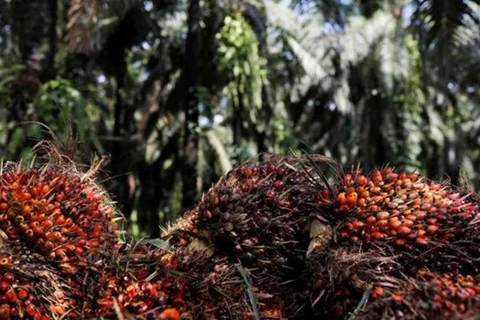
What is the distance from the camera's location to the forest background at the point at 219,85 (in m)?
8.20

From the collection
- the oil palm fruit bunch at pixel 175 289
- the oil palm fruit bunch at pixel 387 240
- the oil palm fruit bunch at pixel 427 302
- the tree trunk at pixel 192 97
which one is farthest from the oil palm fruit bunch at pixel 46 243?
the tree trunk at pixel 192 97

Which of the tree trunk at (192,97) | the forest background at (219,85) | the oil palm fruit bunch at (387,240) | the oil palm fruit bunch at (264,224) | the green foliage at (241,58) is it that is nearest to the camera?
the oil palm fruit bunch at (387,240)

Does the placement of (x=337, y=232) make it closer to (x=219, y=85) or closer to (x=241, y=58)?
(x=241, y=58)

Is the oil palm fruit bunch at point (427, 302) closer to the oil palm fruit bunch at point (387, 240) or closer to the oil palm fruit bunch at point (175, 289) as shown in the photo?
the oil palm fruit bunch at point (387, 240)

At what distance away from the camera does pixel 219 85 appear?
11.6 metres

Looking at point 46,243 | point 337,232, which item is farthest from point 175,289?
point 337,232

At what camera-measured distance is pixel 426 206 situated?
2.33 m

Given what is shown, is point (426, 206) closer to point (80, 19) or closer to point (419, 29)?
point (419, 29)

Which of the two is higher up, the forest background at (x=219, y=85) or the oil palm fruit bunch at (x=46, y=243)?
the oil palm fruit bunch at (x=46, y=243)

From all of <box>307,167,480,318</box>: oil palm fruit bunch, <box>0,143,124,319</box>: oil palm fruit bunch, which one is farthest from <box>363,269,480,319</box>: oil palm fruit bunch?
<box>0,143,124,319</box>: oil palm fruit bunch

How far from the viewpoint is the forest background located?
8195 millimetres

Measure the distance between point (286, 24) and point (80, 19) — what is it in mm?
7097

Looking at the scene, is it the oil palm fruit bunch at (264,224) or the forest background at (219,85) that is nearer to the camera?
the oil palm fruit bunch at (264,224)

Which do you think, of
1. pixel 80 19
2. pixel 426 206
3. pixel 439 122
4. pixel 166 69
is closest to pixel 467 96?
pixel 439 122
